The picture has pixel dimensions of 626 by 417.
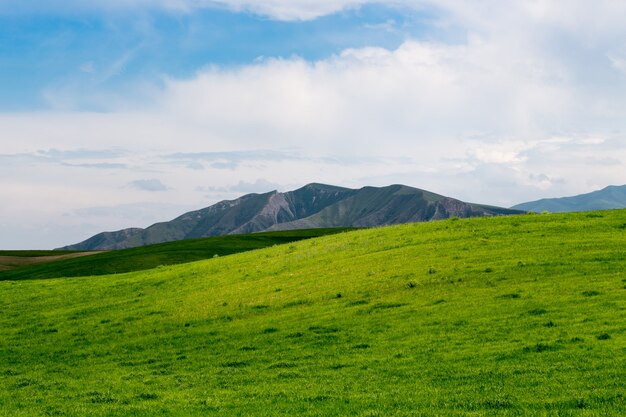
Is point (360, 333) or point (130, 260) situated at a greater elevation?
point (130, 260)

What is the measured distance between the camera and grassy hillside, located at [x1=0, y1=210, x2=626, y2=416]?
752 inches

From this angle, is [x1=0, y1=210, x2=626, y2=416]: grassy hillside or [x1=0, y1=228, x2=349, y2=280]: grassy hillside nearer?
[x1=0, y1=210, x2=626, y2=416]: grassy hillside

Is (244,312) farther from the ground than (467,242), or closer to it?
closer to it

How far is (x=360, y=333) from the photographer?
1145 inches

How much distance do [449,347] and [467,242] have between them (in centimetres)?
2488

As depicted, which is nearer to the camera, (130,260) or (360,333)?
(360,333)

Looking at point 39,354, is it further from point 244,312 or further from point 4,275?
point 4,275

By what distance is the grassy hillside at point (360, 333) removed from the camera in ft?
62.7

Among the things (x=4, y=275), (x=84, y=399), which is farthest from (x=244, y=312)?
(x=4, y=275)

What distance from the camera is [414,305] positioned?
32.9 metres

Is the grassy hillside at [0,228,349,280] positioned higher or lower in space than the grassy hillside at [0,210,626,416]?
higher

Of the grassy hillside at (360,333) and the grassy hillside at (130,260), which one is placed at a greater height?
the grassy hillside at (130,260)

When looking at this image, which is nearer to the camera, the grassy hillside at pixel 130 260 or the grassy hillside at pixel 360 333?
the grassy hillside at pixel 360 333

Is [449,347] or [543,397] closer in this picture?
[543,397]
